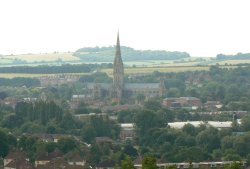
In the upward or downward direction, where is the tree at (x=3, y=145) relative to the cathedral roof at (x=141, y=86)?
upward

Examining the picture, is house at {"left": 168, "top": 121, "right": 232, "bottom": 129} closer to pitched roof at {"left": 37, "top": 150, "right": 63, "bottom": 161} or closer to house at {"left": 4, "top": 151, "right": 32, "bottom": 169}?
pitched roof at {"left": 37, "top": 150, "right": 63, "bottom": 161}

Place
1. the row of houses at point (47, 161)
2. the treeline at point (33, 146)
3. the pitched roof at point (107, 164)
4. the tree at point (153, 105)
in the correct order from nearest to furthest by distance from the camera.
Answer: the row of houses at point (47, 161) < the pitched roof at point (107, 164) < the treeline at point (33, 146) < the tree at point (153, 105)

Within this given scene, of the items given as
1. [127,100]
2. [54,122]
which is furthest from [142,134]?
[127,100]

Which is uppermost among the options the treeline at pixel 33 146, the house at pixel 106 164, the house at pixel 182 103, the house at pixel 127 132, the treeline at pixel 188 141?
the treeline at pixel 33 146

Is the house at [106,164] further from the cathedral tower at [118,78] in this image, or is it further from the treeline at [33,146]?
the cathedral tower at [118,78]

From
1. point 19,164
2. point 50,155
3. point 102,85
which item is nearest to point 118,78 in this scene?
point 102,85

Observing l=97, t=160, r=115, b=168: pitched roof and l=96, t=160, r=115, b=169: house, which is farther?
l=97, t=160, r=115, b=168: pitched roof

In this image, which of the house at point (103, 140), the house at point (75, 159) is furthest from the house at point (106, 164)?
the house at point (103, 140)

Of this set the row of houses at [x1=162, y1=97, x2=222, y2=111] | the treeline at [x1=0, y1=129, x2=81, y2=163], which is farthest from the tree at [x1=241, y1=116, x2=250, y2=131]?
the row of houses at [x1=162, y1=97, x2=222, y2=111]

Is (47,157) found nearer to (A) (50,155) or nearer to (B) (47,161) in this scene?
(A) (50,155)
